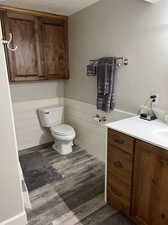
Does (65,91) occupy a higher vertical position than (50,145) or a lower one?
higher

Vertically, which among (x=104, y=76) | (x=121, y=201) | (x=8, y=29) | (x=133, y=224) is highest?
(x=8, y=29)

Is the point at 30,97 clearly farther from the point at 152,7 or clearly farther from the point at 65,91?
the point at 152,7

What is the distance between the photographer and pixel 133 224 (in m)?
Result: 1.55

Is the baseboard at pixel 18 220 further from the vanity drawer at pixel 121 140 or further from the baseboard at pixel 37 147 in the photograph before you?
the baseboard at pixel 37 147

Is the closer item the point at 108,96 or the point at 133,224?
the point at 133,224

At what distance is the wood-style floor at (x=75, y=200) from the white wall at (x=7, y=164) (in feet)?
0.85

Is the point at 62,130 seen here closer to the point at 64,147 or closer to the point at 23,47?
the point at 64,147

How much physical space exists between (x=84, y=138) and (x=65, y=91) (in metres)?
0.99

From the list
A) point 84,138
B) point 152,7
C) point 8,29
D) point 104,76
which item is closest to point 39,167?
point 84,138

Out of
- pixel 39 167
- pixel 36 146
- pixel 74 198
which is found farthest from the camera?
pixel 36 146

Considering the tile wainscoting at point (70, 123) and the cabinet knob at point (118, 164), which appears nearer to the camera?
the cabinet knob at point (118, 164)

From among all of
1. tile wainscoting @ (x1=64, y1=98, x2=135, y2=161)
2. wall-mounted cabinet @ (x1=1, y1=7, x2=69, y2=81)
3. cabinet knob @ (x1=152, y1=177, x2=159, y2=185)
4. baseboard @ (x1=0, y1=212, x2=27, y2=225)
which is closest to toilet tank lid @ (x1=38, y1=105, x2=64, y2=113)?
tile wainscoting @ (x1=64, y1=98, x2=135, y2=161)

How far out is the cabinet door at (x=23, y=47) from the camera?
2.33 m

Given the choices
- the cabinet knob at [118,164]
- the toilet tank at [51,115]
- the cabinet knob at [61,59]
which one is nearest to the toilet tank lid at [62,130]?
the toilet tank at [51,115]
